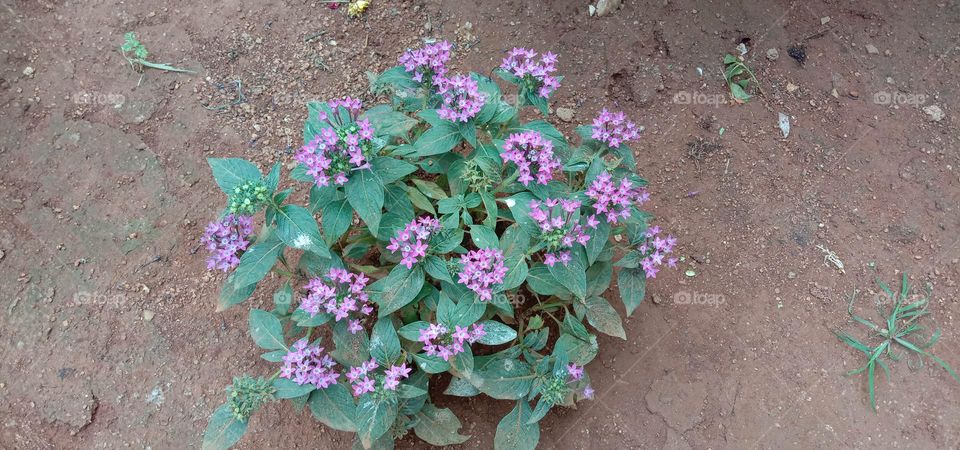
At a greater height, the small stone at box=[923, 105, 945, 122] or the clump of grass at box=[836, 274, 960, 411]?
the small stone at box=[923, 105, 945, 122]

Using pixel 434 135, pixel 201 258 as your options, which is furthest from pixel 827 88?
pixel 201 258

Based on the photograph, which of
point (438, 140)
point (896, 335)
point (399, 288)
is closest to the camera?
point (399, 288)

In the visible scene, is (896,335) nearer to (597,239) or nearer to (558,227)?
(597,239)

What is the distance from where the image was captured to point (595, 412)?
4016mm

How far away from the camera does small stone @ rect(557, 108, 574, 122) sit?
496cm

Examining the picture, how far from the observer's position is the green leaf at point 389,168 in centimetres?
302

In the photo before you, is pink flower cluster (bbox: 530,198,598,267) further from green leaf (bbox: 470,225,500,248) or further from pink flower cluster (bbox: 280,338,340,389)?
pink flower cluster (bbox: 280,338,340,389)

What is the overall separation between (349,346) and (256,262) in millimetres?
637

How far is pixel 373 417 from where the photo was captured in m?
3.01

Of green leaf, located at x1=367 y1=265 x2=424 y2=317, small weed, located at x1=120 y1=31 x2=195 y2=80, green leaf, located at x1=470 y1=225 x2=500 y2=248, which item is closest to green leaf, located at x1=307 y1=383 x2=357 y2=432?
green leaf, located at x1=367 y1=265 x2=424 y2=317

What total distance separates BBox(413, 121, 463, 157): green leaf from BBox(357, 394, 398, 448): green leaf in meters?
1.24

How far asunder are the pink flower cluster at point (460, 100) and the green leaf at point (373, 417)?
1422 millimetres

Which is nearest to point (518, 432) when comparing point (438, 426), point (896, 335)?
point (438, 426)

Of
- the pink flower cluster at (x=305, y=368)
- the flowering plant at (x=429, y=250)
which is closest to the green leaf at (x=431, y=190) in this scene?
the flowering plant at (x=429, y=250)
